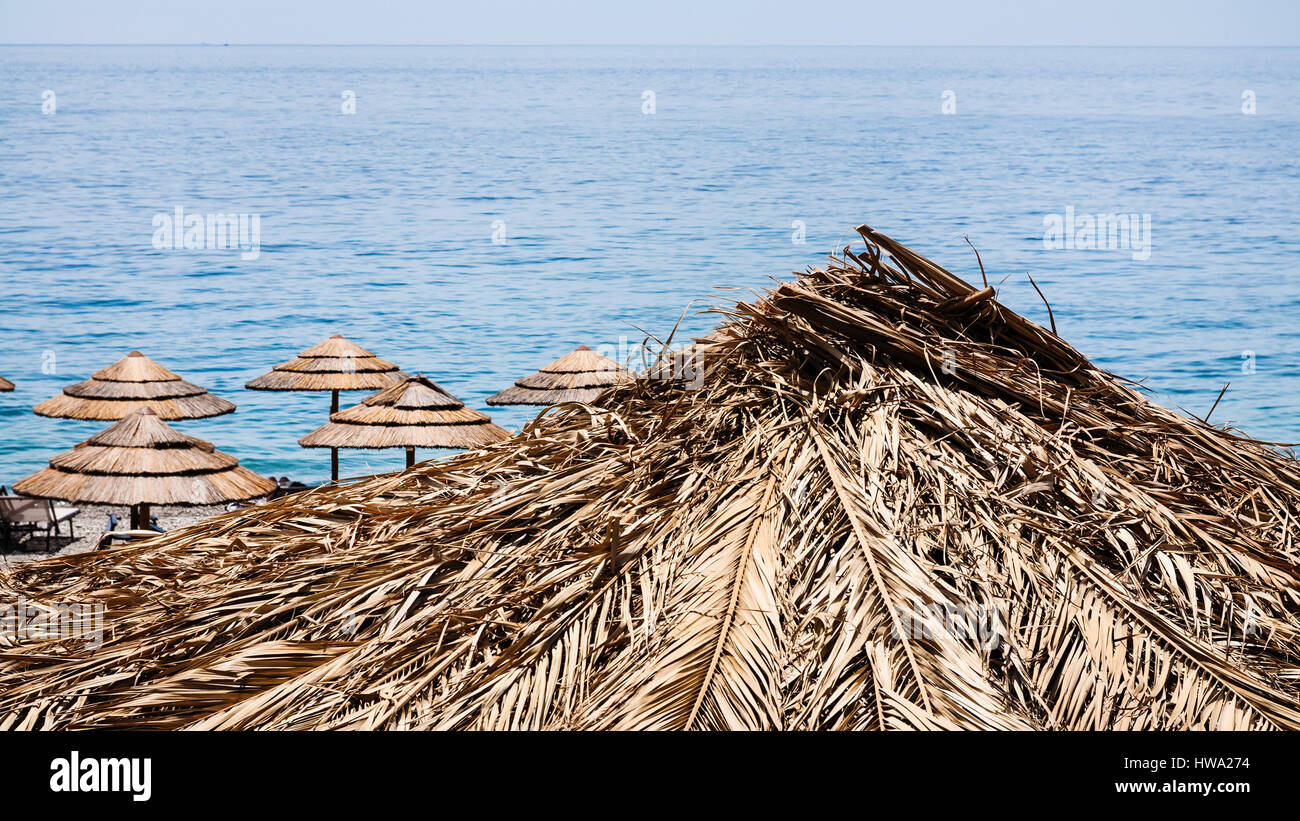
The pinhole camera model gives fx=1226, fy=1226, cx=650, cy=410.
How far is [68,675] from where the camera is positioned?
2047 millimetres

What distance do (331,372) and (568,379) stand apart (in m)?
3.65

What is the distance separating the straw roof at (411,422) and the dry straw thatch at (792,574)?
10522 mm

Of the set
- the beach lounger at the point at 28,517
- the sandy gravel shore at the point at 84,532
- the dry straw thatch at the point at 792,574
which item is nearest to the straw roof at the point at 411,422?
the sandy gravel shore at the point at 84,532

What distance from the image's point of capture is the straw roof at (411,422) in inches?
520

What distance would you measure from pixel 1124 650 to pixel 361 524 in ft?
4.84

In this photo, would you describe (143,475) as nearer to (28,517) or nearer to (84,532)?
(28,517)

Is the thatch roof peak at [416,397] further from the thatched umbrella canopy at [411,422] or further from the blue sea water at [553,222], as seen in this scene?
the blue sea water at [553,222]

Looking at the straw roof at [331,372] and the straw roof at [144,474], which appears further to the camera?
the straw roof at [331,372]

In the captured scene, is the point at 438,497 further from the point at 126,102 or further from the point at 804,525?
the point at 126,102

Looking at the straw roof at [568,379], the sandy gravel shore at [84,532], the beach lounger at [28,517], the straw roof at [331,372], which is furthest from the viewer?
the straw roof at [331,372]

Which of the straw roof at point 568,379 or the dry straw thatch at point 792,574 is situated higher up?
the dry straw thatch at point 792,574

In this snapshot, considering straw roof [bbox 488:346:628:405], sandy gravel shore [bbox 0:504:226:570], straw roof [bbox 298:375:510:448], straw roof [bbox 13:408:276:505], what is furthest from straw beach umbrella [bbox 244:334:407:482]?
straw roof [bbox 13:408:276:505]

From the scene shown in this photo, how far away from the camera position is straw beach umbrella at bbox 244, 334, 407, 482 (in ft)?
56.3

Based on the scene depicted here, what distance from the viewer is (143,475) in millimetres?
11336
